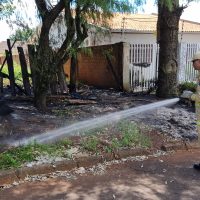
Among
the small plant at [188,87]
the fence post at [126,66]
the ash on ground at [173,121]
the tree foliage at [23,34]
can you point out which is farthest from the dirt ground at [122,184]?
the fence post at [126,66]

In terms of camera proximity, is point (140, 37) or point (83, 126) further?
point (140, 37)

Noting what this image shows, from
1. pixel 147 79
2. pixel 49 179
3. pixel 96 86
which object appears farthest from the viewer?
pixel 96 86

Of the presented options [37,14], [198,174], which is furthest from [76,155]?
[37,14]

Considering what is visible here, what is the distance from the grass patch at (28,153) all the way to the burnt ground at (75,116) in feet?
1.90

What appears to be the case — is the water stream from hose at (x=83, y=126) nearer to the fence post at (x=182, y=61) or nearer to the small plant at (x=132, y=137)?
the small plant at (x=132, y=137)

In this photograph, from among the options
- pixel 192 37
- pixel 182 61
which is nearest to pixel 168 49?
pixel 182 61

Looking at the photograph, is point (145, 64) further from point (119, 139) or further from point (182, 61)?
point (119, 139)

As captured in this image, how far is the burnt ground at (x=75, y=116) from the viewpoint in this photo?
6.72 metres

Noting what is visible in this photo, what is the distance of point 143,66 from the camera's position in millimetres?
13273

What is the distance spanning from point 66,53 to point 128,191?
4.06 m

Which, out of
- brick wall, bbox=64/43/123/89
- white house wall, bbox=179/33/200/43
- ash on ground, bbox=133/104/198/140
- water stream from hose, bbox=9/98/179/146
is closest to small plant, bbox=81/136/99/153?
water stream from hose, bbox=9/98/179/146

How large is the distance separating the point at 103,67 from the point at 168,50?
4.33 m

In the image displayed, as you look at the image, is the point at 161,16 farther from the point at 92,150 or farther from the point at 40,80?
the point at 92,150

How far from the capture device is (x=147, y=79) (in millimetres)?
13445
